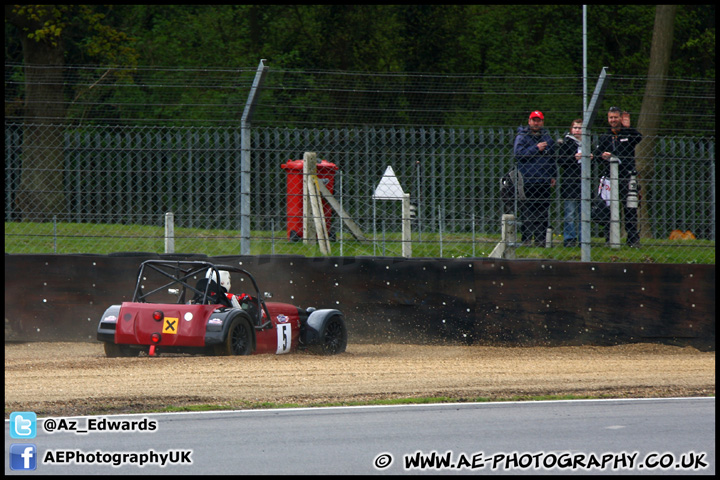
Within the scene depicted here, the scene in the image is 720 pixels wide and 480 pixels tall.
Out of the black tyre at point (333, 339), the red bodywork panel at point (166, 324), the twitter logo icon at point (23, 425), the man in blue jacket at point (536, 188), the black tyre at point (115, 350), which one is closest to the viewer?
the twitter logo icon at point (23, 425)

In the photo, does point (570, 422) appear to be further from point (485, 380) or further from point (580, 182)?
point (580, 182)

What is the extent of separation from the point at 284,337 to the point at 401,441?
4.25 metres

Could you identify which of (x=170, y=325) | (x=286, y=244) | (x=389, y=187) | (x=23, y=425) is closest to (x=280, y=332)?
(x=170, y=325)

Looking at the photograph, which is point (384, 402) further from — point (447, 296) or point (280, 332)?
point (447, 296)

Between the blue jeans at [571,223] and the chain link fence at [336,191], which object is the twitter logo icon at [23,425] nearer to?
the chain link fence at [336,191]

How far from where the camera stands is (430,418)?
6770 mm

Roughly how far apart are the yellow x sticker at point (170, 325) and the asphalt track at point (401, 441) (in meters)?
2.46

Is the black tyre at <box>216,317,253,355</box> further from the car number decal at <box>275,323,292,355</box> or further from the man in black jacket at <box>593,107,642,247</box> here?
the man in black jacket at <box>593,107,642,247</box>

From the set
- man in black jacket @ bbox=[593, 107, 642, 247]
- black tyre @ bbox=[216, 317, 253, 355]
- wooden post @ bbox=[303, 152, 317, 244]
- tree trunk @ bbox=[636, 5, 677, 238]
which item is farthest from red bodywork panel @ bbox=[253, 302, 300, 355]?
tree trunk @ bbox=[636, 5, 677, 238]

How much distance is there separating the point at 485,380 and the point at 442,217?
312cm

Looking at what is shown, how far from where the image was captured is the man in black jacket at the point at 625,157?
1120cm

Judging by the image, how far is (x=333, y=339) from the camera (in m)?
10.4

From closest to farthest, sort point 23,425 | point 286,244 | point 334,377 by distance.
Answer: point 23,425
point 334,377
point 286,244

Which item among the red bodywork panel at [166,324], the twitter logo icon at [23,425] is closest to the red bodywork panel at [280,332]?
the red bodywork panel at [166,324]
